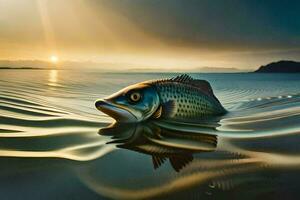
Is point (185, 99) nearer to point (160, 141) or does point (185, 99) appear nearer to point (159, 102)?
point (159, 102)

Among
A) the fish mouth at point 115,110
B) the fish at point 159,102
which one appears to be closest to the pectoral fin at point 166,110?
the fish at point 159,102

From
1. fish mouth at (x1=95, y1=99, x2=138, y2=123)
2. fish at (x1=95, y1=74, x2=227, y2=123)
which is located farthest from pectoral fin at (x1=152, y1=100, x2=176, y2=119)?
fish mouth at (x1=95, y1=99, x2=138, y2=123)

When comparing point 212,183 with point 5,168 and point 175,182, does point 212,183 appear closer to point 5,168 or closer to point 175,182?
point 175,182

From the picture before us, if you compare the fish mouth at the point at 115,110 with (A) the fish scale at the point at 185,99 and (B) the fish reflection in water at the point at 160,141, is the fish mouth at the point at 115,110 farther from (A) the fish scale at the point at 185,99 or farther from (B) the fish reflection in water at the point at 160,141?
(A) the fish scale at the point at 185,99

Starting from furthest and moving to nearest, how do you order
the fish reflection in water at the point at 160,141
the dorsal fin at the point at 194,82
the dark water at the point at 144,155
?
the dorsal fin at the point at 194,82 < the fish reflection in water at the point at 160,141 < the dark water at the point at 144,155

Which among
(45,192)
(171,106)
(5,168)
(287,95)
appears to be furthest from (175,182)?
(287,95)

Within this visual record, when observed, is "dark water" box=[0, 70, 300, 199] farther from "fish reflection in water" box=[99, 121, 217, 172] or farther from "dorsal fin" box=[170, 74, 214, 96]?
"dorsal fin" box=[170, 74, 214, 96]
